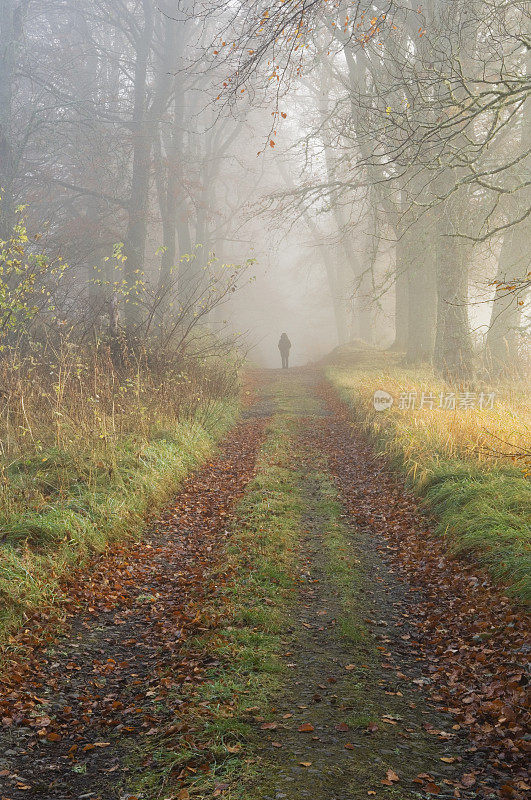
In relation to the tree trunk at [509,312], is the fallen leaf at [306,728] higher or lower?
lower

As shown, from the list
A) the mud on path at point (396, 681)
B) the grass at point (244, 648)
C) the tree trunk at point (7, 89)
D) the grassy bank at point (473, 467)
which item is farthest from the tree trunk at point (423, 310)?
the mud on path at point (396, 681)

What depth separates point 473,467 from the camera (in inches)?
297

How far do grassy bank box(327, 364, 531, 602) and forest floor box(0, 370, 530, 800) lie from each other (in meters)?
0.25

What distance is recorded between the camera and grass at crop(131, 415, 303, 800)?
3379 millimetres

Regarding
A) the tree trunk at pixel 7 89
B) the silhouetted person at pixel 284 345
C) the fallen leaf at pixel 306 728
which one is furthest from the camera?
the silhouetted person at pixel 284 345

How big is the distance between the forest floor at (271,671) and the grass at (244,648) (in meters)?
0.01

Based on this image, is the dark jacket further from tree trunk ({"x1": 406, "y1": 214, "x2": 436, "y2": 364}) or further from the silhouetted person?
tree trunk ({"x1": 406, "y1": 214, "x2": 436, "y2": 364})

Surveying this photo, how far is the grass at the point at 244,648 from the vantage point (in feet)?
11.1

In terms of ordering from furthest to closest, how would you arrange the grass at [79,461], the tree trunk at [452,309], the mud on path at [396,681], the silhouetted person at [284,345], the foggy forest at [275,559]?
the silhouetted person at [284,345] < the tree trunk at [452,309] < the grass at [79,461] < the foggy forest at [275,559] < the mud on path at [396,681]

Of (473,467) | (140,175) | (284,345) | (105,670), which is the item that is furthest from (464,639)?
(284,345)

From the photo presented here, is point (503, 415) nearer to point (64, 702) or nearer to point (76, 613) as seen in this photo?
point (76, 613)

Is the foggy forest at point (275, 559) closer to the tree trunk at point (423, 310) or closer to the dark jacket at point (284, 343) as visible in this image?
the tree trunk at point (423, 310)

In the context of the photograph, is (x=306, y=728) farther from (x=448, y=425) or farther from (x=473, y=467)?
(x=448, y=425)

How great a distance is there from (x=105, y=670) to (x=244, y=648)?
1.08 m
